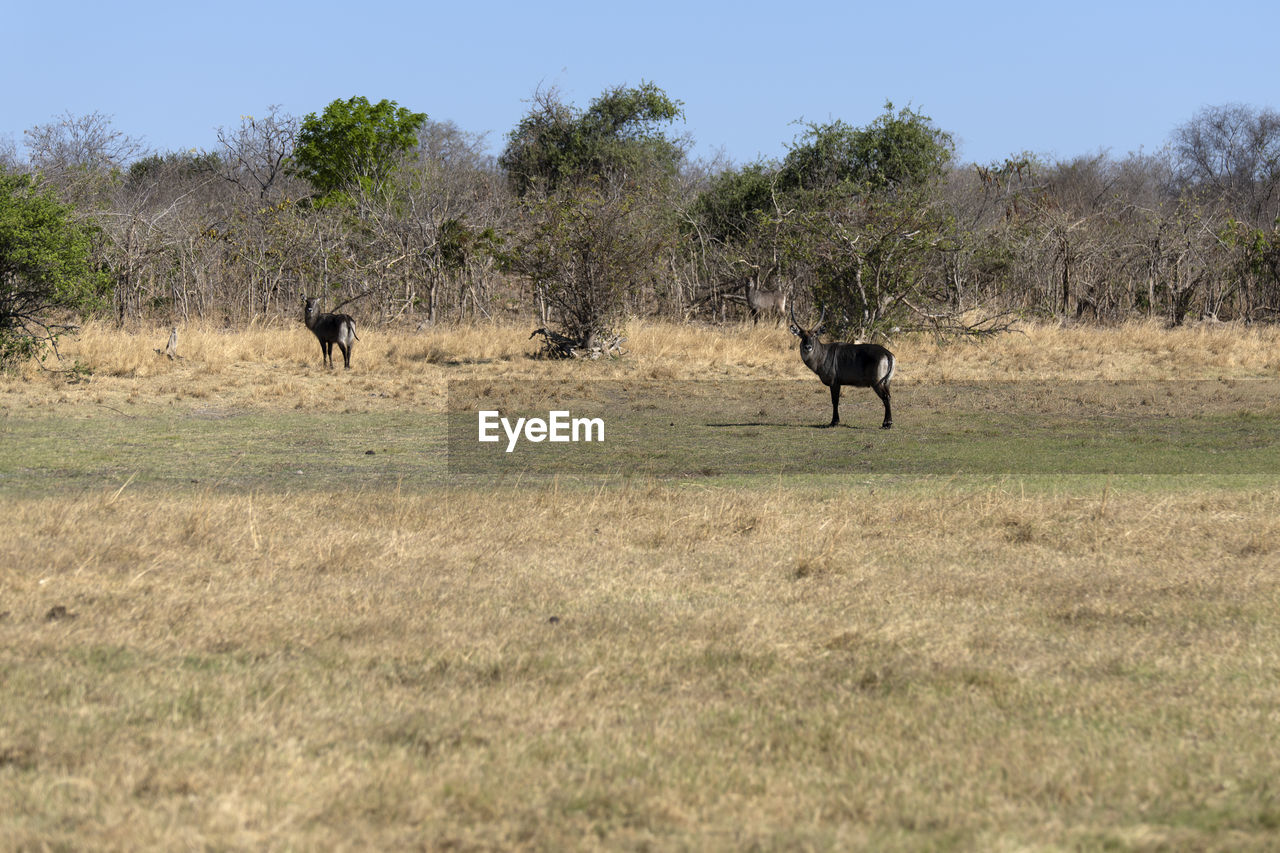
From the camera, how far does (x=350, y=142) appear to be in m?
37.1

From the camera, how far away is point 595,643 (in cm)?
485

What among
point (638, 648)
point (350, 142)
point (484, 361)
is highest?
point (350, 142)

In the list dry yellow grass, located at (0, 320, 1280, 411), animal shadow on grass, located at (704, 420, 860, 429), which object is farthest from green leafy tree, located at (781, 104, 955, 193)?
animal shadow on grass, located at (704, 420, 860, 429)

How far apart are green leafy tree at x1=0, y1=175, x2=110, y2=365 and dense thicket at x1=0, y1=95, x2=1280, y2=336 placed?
0.32m

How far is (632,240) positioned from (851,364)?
8454mm

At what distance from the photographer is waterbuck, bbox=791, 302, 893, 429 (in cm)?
1306

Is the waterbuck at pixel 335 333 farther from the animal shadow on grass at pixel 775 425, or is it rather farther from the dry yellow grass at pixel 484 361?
the animal shadow on grass at pixel 775 425

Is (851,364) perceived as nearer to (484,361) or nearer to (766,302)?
(484,361)

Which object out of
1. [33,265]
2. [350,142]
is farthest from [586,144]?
[33,265]

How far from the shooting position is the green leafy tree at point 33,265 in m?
15.9

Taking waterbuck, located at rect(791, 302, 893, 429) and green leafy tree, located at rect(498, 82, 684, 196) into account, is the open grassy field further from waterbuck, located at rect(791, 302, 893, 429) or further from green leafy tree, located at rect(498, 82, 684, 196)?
green leafy tree, located at rect(498, 82, 684, 196)

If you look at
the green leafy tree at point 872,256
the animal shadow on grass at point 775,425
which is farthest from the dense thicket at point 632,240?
the animal shadow on grass at point 775,425

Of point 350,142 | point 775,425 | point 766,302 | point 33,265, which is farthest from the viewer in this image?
point 350,142

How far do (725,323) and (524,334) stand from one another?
16.0 feet
